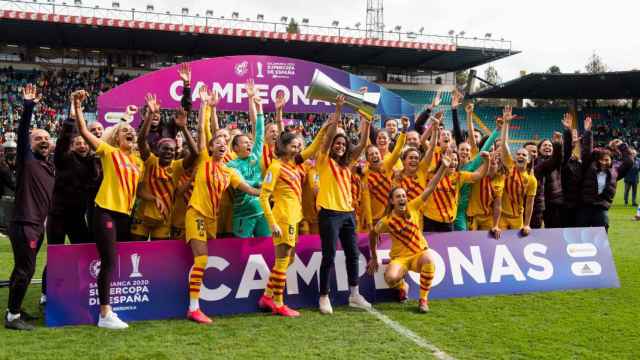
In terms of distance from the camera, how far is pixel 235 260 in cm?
→ 530

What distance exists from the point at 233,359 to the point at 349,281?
1.77 m

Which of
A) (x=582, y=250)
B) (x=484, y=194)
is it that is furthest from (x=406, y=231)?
(x=582, y=250)

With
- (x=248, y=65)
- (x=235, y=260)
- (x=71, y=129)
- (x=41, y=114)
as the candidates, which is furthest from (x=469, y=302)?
(x=41, y=114)

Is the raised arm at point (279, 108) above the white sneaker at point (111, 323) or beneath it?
above

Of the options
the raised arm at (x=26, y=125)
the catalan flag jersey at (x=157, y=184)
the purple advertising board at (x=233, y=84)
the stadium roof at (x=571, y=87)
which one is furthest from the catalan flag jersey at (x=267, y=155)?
the stadium roof at (x=571, y=87)

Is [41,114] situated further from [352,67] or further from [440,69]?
[440,69]

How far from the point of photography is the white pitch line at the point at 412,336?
4055 mm

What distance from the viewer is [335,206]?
17.0ft

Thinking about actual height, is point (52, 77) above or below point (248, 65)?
above

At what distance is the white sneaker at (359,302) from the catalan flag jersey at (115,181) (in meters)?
2.33

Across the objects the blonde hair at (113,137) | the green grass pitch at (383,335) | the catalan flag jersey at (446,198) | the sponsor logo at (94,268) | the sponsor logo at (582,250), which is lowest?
the green grass pitch at (383,335)

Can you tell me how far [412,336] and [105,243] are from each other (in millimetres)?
2701

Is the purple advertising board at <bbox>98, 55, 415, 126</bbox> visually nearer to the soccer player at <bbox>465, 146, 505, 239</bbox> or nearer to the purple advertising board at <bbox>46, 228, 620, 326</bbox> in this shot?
the soccer player at <bbox>465, 146, 505, 239</bbox>

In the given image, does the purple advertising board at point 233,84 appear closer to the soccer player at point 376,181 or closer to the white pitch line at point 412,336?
the soccer player at point 376,181
